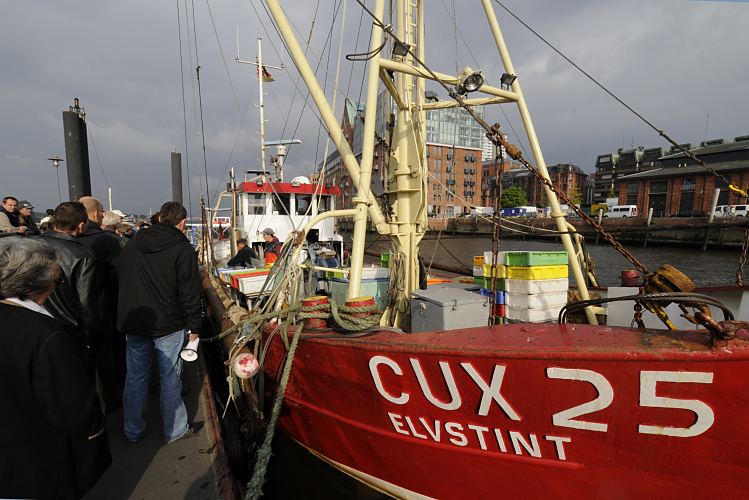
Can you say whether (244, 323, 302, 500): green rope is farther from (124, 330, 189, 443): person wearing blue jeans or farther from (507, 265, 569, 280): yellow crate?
(507, 265, 569, 280): yellow crate

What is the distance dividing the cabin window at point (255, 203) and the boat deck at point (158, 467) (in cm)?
850

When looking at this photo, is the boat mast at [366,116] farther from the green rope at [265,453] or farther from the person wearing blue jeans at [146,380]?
the person wearing blue jeans at [146,380]

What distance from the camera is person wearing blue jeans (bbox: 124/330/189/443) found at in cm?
293

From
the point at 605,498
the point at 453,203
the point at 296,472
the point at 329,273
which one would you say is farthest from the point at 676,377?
the point at 453,203

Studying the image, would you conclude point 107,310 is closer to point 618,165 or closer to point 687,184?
point 687,184

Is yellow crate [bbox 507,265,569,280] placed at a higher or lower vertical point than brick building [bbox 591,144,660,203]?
lower

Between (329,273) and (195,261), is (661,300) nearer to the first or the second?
(195,261)

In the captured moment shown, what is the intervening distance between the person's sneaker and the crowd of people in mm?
17

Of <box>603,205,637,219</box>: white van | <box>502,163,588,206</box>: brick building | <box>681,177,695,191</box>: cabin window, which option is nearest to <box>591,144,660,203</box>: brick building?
<box>502,163,588,206</box>: brick building

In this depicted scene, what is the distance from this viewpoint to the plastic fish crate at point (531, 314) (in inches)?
141

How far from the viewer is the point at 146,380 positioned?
2.99 m

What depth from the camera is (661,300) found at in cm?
200

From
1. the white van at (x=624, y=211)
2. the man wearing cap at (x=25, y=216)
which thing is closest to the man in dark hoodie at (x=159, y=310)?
the man wearing cap at (x=25, y=216)

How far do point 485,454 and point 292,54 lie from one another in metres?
4.10
